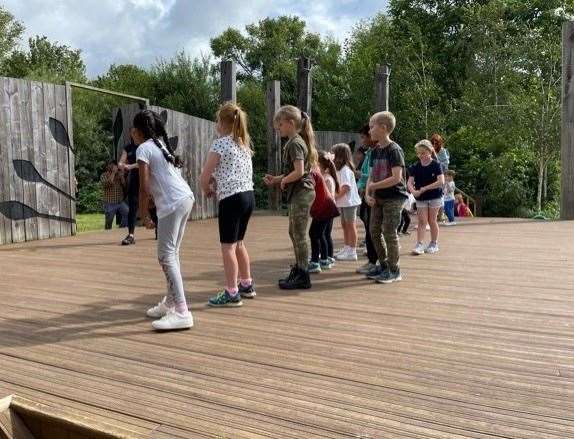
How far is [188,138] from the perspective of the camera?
11180 mm

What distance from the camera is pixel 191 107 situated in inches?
989

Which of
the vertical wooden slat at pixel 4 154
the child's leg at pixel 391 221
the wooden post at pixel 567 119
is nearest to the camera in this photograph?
the child's leg at pixel 391 221

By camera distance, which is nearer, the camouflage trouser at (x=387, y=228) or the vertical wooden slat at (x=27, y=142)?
the camouflage trouser at (x=387, y=228)

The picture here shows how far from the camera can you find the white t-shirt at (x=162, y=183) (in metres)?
3.80

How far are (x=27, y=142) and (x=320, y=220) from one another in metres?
4.42

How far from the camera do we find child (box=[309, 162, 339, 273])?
5.71 meters

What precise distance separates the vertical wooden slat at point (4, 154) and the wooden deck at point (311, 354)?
6.84 feet

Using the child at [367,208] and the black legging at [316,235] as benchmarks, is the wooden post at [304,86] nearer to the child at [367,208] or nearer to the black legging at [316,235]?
the child at [367,208]

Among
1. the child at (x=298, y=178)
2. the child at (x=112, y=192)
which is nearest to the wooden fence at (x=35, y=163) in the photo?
the child at (x=112, y=192)

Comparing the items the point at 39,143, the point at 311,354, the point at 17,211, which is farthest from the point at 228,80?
the point at 311,354

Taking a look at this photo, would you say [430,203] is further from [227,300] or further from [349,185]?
[227,300]

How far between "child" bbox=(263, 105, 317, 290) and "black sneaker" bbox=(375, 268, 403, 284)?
2.10 ft

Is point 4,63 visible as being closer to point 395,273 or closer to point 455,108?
point 455,108

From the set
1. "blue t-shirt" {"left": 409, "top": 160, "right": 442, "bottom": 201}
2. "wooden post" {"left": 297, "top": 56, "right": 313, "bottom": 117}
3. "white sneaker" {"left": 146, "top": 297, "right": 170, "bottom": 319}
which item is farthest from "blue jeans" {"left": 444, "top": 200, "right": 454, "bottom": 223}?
"white sneaker" {"left": 146, "top": 297, "right": 170, "bottom": 319}
